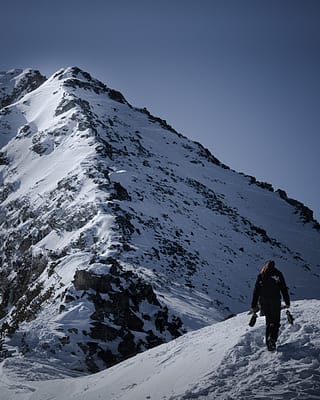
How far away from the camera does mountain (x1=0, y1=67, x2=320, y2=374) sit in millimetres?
17234

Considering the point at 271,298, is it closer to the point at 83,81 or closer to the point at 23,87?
the point at 83,81

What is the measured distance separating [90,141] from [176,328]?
3126 cm

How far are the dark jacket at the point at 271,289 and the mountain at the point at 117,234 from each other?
907 cm

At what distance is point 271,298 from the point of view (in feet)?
26.2

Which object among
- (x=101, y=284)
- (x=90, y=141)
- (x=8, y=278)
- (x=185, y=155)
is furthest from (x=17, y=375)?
(x=185, y=155)

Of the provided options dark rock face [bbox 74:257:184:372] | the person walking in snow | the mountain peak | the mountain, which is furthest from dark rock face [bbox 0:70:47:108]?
the person walking in snow

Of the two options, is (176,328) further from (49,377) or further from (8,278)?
(8,278)

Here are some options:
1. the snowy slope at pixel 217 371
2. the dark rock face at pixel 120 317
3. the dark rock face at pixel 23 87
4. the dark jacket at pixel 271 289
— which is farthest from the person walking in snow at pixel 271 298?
the dark rock face at pixel 23 87

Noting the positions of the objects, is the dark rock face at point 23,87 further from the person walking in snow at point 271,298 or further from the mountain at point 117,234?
the person walking in snow at point 271,298

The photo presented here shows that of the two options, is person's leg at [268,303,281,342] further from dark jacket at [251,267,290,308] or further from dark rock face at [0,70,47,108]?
dark rock face at [0,70,47,108]

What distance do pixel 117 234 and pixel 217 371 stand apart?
21.1 metres

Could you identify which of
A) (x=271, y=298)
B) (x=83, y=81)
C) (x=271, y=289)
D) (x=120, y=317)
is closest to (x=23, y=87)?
(x=83, y=81)

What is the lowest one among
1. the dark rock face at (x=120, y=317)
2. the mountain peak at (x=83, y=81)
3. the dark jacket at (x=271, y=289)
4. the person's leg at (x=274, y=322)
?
the dark rock face at (x=120, y=317)

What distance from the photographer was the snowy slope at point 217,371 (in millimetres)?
6648
